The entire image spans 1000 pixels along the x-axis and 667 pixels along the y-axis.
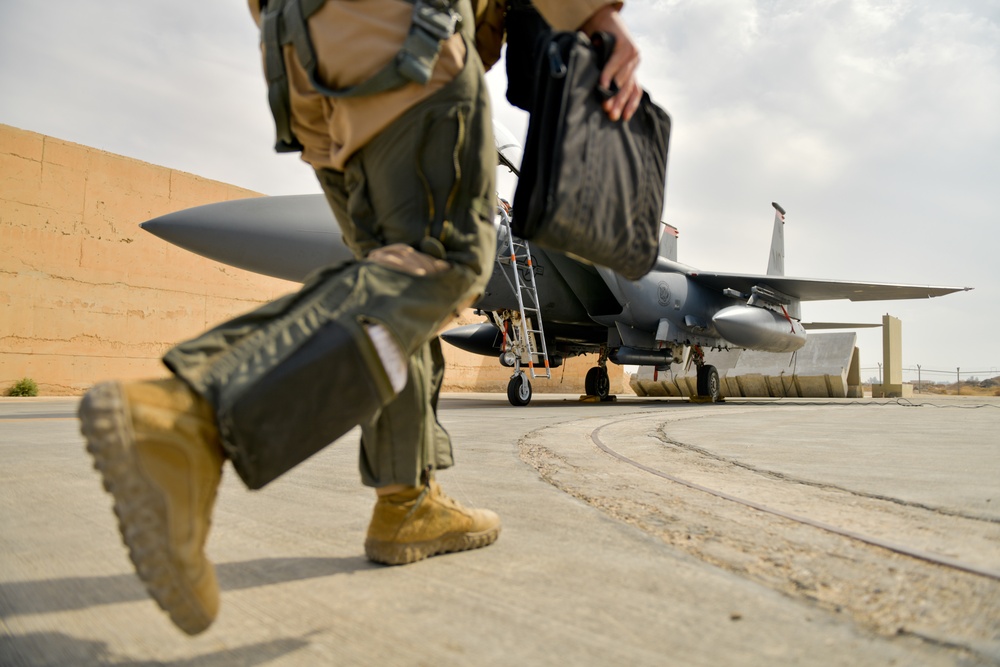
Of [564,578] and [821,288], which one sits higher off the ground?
[821,288]

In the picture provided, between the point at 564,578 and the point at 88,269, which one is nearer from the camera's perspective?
the point at 564,578

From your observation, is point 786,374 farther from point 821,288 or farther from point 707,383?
point 707,383

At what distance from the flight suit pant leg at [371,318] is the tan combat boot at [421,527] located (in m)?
0.06

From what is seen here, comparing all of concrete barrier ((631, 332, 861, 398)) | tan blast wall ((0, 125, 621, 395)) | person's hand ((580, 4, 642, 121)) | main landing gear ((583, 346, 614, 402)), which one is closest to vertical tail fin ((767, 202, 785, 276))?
concrete barrier ((631, 332, 861, 398))

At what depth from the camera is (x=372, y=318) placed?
2.35ft

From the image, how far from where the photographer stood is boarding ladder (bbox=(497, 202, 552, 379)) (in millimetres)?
7125

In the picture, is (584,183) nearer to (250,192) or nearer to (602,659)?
(602,659)

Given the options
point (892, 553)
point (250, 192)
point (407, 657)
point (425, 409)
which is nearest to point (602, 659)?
point (407, 657)

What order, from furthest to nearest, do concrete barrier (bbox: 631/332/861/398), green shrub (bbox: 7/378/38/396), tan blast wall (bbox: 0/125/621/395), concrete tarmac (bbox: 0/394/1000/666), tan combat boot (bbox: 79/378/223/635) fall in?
1. concrete barrier (bbox: 631/332/861/398)
2. tan blast wall (bbox: 0/125/621/395)
3. green shrub (bbox: 7/378/38/396)
4. concrete tarmac (bbox: 0/394/1000/666)
5. tan combat boot (bbox: 79/378/223/635)

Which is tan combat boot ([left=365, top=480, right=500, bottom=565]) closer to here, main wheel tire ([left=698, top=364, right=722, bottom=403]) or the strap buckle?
the strap buckle

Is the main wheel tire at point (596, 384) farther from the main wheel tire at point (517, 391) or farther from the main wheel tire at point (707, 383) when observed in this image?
the main wheel tire at point (517, 391)

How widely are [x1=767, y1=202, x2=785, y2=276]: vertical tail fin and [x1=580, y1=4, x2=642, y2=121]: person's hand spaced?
13.1 m

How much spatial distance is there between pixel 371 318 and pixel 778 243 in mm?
13824

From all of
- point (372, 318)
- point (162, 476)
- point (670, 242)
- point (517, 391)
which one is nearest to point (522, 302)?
point (517, 391)
